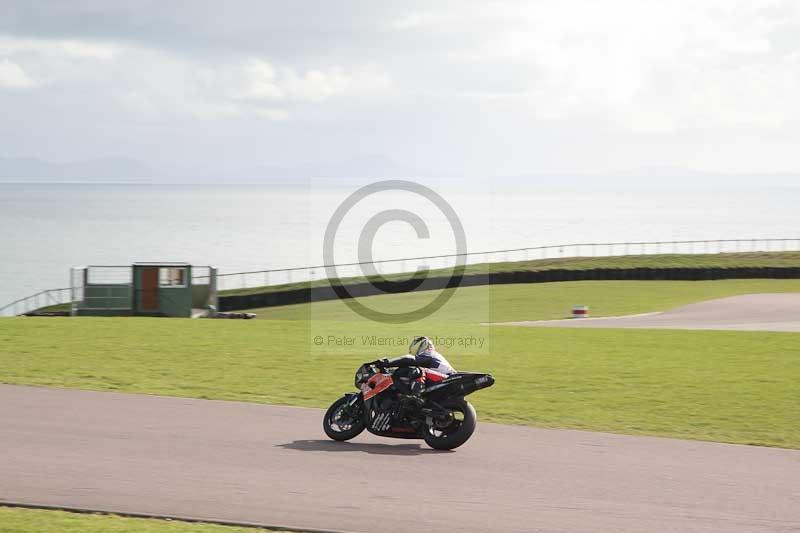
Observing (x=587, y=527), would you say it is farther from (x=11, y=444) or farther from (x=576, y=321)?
(x=576, y=321)

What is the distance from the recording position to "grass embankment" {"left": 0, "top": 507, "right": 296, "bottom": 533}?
8.38 metres

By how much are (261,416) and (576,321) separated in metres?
24.4

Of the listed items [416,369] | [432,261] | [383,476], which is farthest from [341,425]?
[432,261]

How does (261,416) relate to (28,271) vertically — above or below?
below

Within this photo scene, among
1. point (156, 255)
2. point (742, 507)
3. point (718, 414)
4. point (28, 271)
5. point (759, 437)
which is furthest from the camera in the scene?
point (156, 255)

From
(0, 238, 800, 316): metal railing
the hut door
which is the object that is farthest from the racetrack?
(0, 238, 800, 316): metal railing

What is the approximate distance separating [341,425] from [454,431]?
5.39 feet

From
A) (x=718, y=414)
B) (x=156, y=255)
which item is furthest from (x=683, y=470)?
(x=156, y=255)

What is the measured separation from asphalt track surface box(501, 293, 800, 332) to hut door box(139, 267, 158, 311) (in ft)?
53.6

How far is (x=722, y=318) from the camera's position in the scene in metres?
37.5

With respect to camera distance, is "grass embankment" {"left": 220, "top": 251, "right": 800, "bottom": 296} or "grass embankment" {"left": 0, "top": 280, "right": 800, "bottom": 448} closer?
"grass embankment" {"left": 0, "top": 280, "right": 800, "bottom": 448}

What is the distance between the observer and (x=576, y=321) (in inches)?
1455

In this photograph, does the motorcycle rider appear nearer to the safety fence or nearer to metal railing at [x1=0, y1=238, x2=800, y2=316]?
metal railing at [x1=0, y1=238, x2=800, y2=316]

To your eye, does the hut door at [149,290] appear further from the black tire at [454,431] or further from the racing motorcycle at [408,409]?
the black tire at [454,431]
